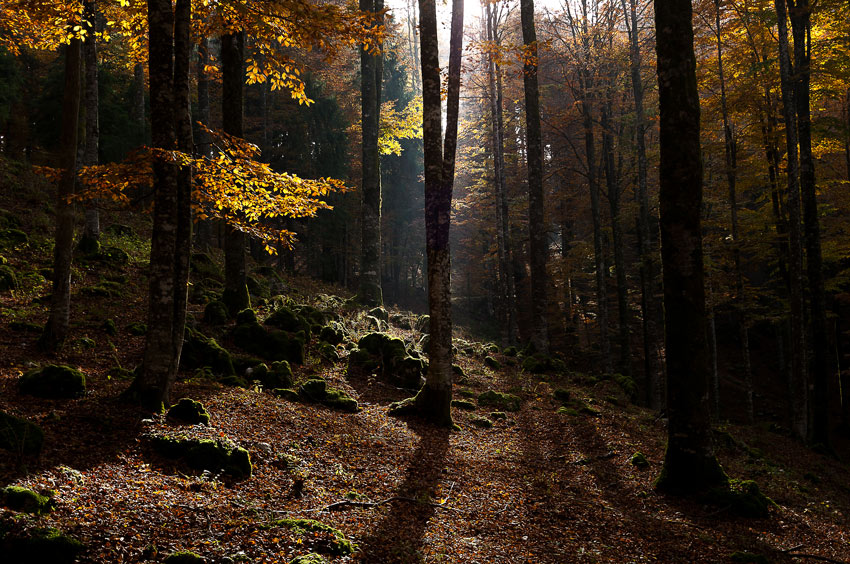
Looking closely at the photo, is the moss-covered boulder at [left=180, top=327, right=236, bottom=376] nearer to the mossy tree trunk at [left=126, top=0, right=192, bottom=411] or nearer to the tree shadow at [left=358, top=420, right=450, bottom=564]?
the mossy tree trunk at [left=126, top=0, right=192, bottom=411]

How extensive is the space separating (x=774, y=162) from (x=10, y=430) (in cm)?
1891

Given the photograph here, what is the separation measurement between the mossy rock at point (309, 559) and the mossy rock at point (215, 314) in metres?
7.33

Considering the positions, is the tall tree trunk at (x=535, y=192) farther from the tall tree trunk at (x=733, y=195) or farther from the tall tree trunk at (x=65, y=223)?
the tall tree trunk at (x=65, y=223)

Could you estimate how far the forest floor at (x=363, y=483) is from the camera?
388cm

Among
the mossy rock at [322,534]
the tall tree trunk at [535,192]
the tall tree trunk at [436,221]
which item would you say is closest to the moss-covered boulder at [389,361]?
the tall tree trunk at [436,221]

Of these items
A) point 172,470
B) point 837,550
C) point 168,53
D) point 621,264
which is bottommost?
point 837,550

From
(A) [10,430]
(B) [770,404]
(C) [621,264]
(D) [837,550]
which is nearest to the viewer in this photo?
(A) [10,430]

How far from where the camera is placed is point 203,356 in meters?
8.24

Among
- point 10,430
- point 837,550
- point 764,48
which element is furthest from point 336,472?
point 764,48

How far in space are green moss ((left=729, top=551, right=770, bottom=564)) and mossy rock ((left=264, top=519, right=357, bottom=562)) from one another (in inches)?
139

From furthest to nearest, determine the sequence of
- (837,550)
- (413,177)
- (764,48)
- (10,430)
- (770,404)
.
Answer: (413,177)
(770,404)
(764,48)
(837,550)
(10,430)

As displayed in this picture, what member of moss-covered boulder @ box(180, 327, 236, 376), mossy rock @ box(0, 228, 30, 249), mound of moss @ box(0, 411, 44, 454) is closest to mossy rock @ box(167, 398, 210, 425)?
mound of moss @ box(0, 411, 44, 454)

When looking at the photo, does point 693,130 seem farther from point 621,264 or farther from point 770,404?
point 770,404

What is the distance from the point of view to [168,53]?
6035 millimetres
